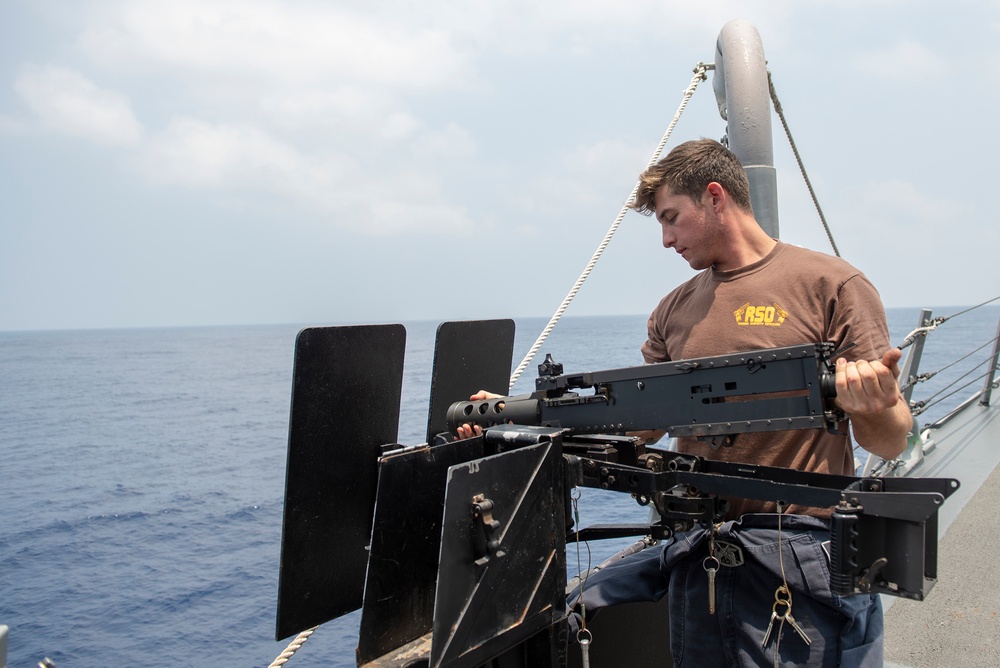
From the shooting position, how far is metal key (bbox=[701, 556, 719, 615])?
96.3 inches

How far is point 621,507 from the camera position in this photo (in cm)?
1331

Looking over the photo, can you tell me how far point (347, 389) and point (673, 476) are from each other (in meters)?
1.17

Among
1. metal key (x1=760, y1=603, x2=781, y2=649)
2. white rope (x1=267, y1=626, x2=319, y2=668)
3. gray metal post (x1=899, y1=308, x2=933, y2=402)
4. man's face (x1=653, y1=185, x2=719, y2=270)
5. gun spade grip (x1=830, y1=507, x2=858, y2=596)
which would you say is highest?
man's face (x1=653, y1=185, x2=719, y2=270)

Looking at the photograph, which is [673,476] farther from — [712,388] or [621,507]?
[621,507]

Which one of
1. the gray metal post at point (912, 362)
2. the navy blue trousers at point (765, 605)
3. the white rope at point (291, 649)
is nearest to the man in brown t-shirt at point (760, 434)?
the navy blue trousers at point (765, 605)

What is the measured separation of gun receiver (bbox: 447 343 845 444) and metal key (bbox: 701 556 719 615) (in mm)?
446

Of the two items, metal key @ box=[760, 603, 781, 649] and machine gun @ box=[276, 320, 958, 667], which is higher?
machine gun @ box=[276, 320, 958, 667]

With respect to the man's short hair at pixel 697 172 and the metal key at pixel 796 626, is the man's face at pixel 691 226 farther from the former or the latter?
the metal key at pixel 796 626

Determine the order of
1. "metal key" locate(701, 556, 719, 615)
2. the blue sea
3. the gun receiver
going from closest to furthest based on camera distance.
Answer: the gun receiver < "metal key" locate(701, 556, 719, 615) < the blue sea

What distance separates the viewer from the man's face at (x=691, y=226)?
8.77 feet

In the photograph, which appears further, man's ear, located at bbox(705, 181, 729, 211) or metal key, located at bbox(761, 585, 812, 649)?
man's ear, located at bbox(705, 181, 729, 211)

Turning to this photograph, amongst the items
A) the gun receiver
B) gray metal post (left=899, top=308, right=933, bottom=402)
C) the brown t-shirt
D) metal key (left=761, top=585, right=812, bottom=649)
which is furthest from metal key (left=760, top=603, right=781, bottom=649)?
gray metal post (left=899, top=308, right=933, bottom=402)

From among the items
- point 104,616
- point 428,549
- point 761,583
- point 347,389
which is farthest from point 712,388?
point 104,616

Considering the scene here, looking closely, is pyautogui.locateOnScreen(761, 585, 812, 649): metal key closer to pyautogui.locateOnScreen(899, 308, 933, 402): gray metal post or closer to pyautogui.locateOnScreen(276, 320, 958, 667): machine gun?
pyautogui.locateOnScreen(276, 320, 958, 667): machine gun
